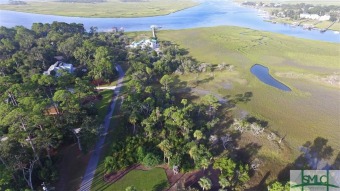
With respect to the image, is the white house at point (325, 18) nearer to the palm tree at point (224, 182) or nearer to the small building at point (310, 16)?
the small building at point (310, 16)

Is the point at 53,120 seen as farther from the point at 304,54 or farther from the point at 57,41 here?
the point at 304,54

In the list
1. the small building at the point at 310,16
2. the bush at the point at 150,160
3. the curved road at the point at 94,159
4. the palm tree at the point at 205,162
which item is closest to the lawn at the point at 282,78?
the palm tree at the point at 205,162

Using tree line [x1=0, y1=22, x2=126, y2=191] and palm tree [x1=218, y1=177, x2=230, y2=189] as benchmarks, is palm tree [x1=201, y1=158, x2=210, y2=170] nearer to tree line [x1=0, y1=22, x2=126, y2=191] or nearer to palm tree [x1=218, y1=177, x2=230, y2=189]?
palm tree [x1=218, y1=177, x2=230, y2=189]

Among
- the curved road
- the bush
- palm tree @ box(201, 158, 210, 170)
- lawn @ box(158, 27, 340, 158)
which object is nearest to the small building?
lawn @ box(158, 27, 340, 158)

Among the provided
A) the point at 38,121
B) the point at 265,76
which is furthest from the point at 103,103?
the point at 265,76

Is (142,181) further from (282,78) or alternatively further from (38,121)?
(282,78)

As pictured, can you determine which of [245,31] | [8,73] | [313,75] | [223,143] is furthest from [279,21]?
[8,73]

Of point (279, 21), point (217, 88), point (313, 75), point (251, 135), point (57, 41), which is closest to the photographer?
point (251, 135)
